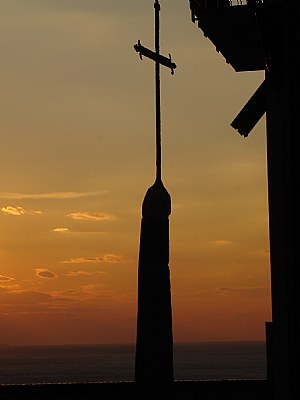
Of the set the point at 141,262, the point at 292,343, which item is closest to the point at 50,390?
the point at 141,262

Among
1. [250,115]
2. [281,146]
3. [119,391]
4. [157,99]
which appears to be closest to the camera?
[281,146]

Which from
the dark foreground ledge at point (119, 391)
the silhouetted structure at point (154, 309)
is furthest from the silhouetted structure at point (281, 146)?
the dark foreground ledge at point (119, 391)

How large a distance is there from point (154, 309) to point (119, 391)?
4697 mm

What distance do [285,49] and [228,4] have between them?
206cm

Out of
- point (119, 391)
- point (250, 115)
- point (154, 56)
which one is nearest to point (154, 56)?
point (154, 56)

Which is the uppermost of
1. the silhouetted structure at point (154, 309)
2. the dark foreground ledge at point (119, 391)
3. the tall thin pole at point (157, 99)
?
the tall thin pole at point (157, 99)

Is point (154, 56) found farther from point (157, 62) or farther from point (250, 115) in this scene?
point (250, 115)

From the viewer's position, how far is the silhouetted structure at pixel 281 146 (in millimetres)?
14469

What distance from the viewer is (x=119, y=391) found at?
66.2ft

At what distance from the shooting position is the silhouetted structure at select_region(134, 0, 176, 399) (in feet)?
53.1

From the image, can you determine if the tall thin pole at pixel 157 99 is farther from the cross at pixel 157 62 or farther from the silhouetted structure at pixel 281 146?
the silhouetted structure at pixel 281 146

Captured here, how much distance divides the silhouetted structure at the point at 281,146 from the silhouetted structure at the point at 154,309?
2069 mm

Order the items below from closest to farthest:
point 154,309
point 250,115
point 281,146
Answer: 1. point 281,146
2. point 154,309
3. point 250,115

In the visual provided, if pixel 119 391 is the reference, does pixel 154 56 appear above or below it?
above
